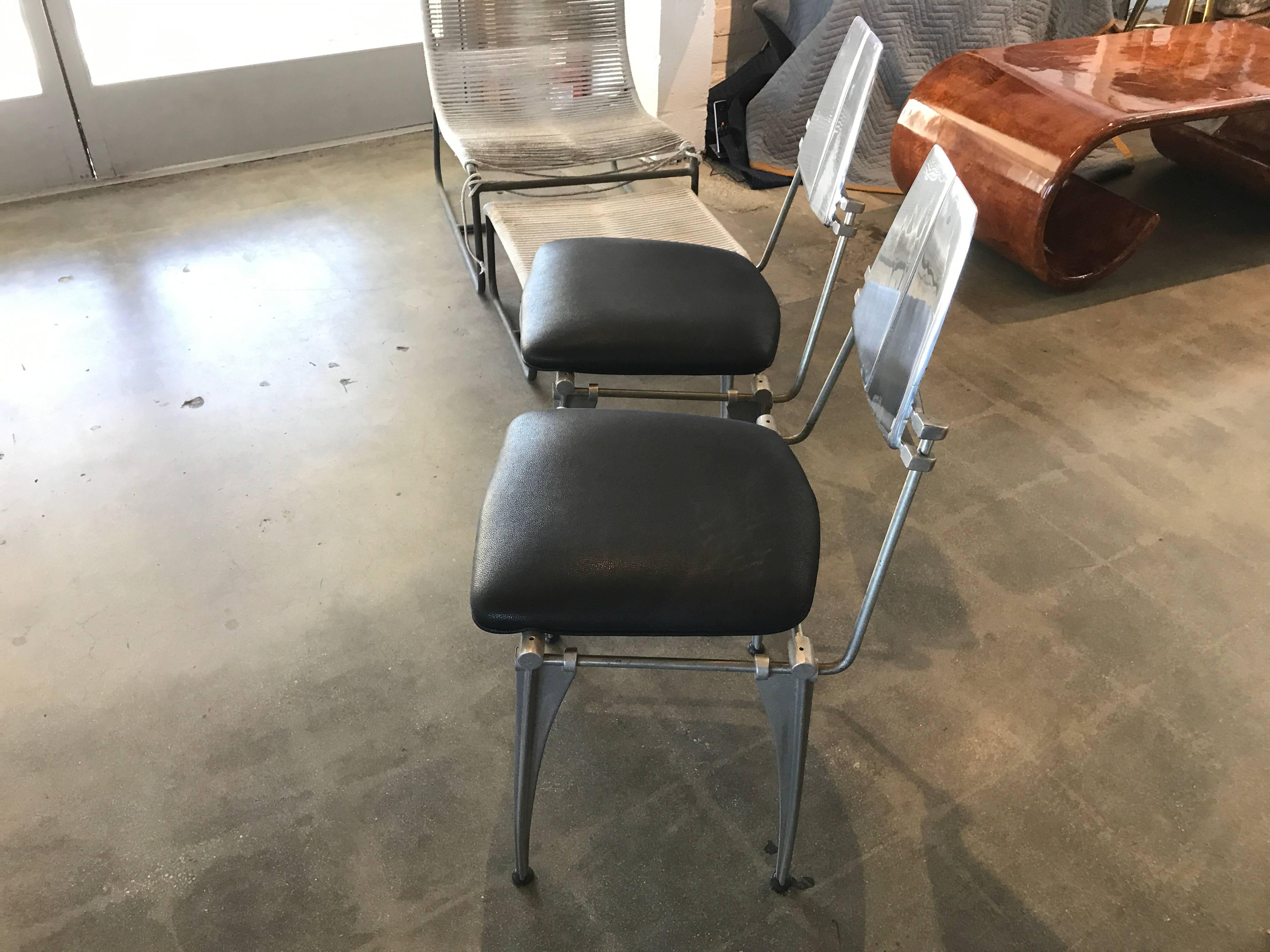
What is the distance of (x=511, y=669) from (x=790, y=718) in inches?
22.6

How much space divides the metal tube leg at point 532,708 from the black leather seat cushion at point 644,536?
3 cm

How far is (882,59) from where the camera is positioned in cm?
327

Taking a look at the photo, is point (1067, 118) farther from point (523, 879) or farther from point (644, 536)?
point (523, 879)

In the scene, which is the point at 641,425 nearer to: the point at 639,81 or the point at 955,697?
the point at 955,697

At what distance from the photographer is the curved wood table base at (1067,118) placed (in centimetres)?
241

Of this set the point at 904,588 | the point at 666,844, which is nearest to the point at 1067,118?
the point at 904,588

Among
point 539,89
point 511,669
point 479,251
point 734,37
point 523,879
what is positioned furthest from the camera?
point 734,37

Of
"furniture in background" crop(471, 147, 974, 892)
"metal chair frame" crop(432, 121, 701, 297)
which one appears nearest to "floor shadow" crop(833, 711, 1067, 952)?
"furniture in background" crop(471, 147, 974, 892)

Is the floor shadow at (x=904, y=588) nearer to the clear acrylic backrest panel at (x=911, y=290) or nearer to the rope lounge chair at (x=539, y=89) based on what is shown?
the clear acrylic backrest panel at (x=911, y=290)

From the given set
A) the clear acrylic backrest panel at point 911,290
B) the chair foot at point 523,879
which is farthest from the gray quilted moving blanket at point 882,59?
the chair foot at point 523,879

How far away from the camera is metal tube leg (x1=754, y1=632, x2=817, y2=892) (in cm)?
115

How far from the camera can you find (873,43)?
1578 mm

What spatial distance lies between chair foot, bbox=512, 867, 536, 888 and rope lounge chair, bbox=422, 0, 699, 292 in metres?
1.67

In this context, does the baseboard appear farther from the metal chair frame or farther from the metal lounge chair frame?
the metal lounge chair frame
